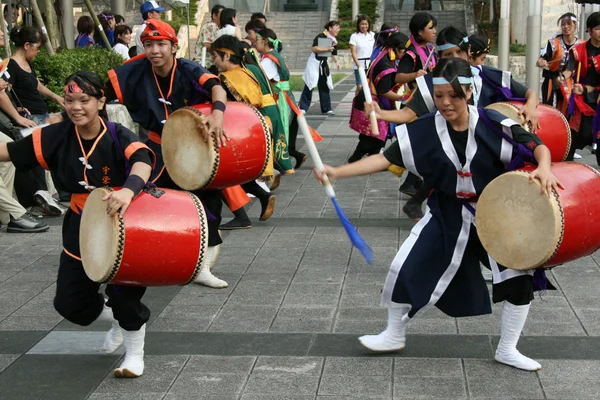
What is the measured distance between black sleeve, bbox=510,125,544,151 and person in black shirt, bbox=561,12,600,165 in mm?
4801

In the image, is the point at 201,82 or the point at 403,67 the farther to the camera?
the point at 403,67

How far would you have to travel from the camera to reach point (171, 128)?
19.1 feet

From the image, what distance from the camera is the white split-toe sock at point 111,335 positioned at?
190 inches

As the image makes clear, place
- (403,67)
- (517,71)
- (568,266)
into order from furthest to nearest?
(517,71)
(403,67)
(568,266)

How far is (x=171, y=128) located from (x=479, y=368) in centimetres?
236

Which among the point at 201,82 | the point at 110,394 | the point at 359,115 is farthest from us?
the point at 359,115

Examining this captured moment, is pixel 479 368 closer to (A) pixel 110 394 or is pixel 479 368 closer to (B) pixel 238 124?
(A) pixel 110 394

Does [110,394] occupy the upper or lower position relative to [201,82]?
lower

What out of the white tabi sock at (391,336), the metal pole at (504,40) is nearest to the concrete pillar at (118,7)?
the metal pole at (504,40)

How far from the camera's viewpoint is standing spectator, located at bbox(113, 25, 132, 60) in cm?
1205

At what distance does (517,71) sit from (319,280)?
17962mm

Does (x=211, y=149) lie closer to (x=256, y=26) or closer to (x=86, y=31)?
(x=256, y=26)

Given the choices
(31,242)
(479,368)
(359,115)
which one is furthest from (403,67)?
(479,368)

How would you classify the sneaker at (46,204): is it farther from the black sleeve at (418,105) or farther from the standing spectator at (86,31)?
the standing spectator at (86,31)
